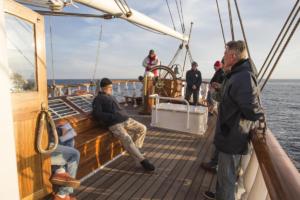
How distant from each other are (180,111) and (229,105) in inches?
146

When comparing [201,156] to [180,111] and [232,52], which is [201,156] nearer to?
[180,111]

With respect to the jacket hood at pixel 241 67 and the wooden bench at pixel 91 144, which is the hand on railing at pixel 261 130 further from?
the wooden bench at pixel 91 144

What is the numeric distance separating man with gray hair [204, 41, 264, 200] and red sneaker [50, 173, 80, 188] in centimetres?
138

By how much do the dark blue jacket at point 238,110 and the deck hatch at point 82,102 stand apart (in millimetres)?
2775

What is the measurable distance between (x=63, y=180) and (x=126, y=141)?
141 centimetres

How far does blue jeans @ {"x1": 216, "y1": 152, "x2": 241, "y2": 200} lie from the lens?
217 cm

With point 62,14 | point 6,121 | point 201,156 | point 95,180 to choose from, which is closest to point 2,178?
point 6,121

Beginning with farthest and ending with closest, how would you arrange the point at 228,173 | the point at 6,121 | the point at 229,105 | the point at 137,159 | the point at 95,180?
the point at 137,159 < the point at 95,180 < the point at 228,173 < the point at 229,105 < the point at 6,121

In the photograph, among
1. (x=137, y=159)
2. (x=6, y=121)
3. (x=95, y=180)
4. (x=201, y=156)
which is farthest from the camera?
(x=201, y=156)

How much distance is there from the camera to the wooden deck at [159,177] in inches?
113

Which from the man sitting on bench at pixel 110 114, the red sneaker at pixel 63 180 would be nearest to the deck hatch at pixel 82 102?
the man sitting on bench at pixel 110 114

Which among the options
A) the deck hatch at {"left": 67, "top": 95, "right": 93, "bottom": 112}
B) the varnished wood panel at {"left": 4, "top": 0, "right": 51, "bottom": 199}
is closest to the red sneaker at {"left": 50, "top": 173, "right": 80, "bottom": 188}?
the varnished wood panel at {"left": 4, "top": 0, "right": 51, "bottom": 199}

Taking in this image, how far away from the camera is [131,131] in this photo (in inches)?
165

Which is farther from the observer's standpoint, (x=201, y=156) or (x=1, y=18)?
(x=201, y=156)
